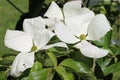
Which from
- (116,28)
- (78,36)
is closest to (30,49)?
(78,36)

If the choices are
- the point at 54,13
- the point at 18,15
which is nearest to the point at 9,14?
the point at 18,15

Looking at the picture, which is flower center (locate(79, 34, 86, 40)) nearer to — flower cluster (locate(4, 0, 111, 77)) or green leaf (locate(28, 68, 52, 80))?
flower cluster (locate(4, 0, 111, 77))

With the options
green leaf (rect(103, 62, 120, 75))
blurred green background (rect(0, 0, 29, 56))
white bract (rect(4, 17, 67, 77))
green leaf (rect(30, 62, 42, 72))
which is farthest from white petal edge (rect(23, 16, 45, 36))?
blurred green background (rect(0, 0, 29, 56))

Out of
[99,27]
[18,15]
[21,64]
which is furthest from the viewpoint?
[18,15]

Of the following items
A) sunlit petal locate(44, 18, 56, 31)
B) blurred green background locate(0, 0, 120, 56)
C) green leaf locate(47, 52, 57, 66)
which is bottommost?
blurred green background locate(0, 0, 120, 56)

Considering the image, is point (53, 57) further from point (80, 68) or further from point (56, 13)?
point (56, 13)

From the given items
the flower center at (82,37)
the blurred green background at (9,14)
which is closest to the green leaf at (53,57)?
the flower center at (82,37)

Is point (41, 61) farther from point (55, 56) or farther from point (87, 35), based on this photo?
point (87, 35)
